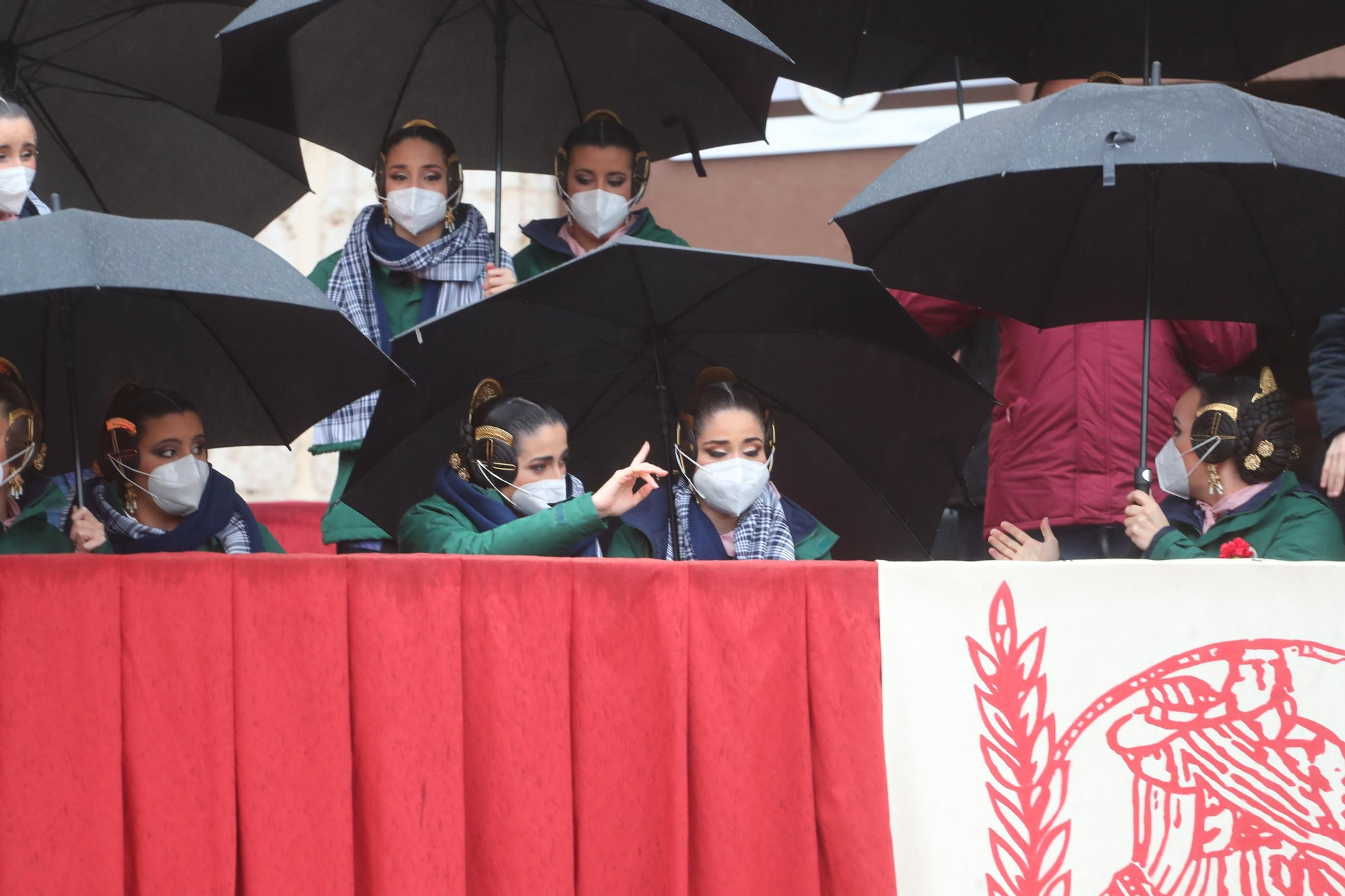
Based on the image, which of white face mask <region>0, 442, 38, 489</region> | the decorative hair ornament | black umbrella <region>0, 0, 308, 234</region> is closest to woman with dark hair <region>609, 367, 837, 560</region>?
the decorative hair ornament

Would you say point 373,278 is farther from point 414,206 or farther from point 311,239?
point 311,239

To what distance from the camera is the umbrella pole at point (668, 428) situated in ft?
13.4

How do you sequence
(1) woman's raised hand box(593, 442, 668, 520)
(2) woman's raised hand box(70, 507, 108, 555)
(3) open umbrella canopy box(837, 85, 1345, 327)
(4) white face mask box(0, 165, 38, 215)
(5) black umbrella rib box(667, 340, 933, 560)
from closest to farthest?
(1) woman's raised hand box(593, 442, 668, 520) → (2) woman's raised hand box(70, 507, 108, 555) → (3) open umbrella canopy box(837, 85, 1345, 327) → (4) white face mask box(0, 165, 38, 215) → (5) black umbrella rib box(667, 340, 933, 560)

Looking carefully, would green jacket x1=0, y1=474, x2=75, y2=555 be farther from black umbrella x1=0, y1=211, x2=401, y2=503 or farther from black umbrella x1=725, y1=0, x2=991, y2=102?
black umbrella x1=725, y1=0, x2=991, y2=102

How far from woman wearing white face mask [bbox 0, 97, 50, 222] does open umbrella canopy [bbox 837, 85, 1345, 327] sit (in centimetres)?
219

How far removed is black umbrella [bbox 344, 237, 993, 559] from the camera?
397 centimetres

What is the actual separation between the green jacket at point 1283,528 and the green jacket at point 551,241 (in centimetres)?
177

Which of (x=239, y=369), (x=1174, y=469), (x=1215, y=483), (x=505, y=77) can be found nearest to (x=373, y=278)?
(x=239, y=369)

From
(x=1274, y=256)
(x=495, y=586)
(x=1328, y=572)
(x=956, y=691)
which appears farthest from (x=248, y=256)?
(x=1274, y=256)

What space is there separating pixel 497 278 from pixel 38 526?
4.51 ft

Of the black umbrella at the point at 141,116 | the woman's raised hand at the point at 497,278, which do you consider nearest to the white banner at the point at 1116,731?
the woman's raised hand at the point at 497,278

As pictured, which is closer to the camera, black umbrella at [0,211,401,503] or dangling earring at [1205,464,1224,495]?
black umbrella at [0,211,401,503]

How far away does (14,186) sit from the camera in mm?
4195

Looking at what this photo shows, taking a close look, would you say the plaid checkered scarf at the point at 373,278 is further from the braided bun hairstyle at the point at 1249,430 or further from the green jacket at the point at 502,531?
the braided bun hairstyle at the point at 1249,430
